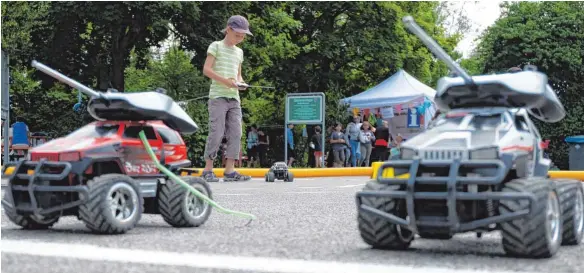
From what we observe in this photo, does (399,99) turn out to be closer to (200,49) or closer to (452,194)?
(200,49)

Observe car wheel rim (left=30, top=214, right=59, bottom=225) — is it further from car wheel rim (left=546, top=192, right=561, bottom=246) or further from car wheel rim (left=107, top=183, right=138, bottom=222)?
car wheel rim (left=546, top=192, right=561, bottom=246)

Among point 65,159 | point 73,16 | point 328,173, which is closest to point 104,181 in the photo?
point 65,159

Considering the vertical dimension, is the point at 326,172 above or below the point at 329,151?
below

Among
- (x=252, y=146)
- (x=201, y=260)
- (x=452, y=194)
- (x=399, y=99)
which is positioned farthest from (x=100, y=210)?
(x=252, y=146)

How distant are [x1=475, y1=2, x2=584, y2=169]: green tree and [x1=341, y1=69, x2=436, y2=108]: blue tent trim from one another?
25.9ft

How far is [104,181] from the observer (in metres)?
6.06

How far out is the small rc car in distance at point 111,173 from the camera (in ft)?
19.9

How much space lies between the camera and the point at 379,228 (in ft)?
18.1

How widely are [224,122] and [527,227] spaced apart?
749cm

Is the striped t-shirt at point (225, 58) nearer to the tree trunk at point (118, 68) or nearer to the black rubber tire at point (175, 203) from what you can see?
the black rubber tire at point (175, 203)

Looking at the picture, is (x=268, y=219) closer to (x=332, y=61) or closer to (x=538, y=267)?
(x=538, y=267)

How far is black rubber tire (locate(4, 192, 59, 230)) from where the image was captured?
6285 millimetres

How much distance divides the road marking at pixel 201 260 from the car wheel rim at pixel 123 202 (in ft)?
2.34

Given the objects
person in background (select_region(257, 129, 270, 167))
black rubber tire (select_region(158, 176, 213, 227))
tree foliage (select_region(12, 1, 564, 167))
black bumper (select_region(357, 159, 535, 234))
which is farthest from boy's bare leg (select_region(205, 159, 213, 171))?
person in background (select_region(257, 129, 270, 167))
